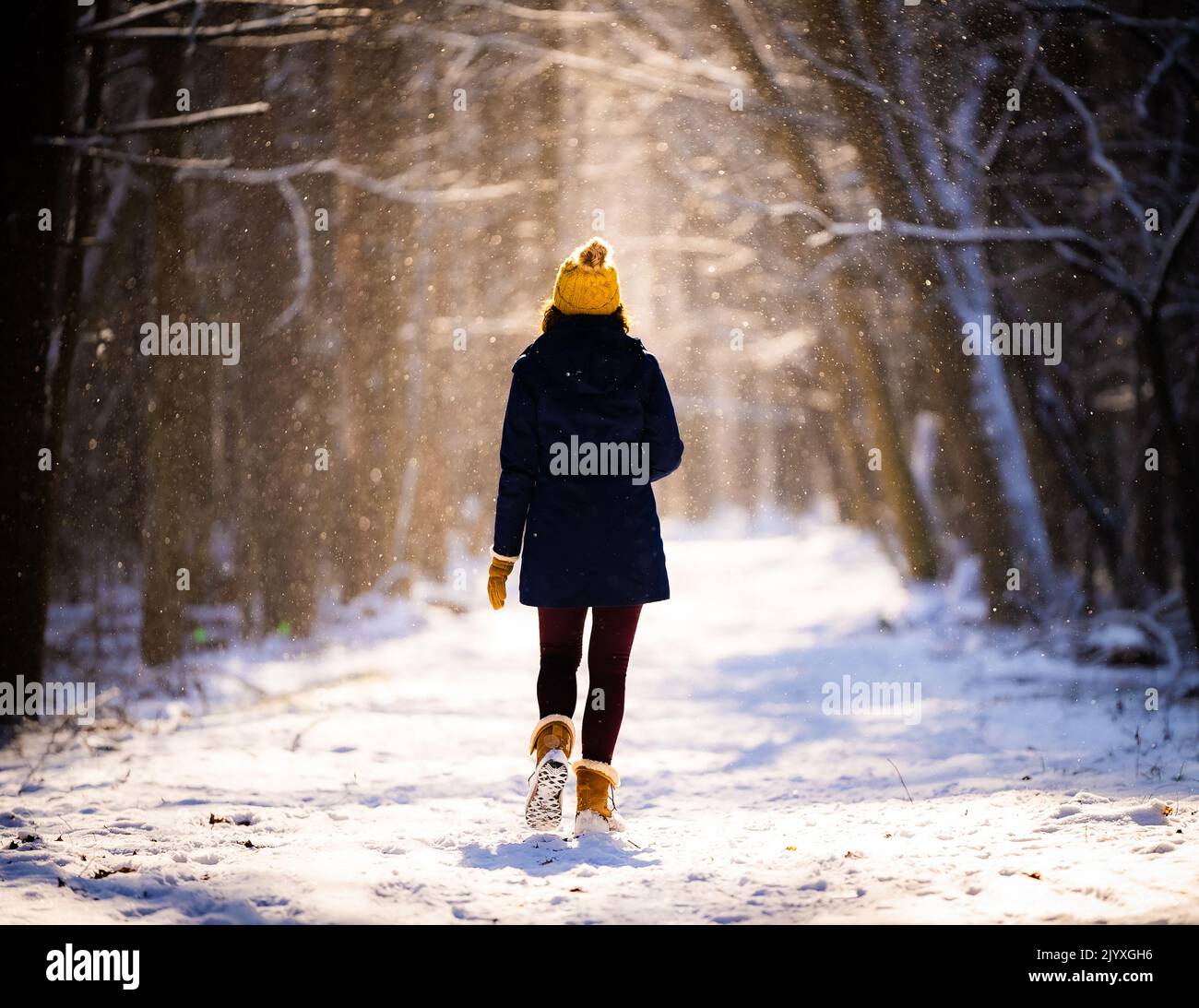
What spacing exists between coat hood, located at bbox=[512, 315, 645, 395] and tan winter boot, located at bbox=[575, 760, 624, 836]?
5.64 feet

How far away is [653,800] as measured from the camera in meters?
6.33

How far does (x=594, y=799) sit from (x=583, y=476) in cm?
147

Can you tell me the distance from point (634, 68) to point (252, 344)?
291 inches

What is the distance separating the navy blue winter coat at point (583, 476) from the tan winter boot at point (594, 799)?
2.49 ft

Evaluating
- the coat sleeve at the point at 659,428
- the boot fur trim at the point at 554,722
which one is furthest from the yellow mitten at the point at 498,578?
the coat sleeve at the point at 659,428

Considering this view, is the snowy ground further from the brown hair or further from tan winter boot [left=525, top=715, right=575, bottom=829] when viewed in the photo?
the brown hair

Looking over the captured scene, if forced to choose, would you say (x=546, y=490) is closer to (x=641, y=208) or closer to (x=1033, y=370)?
(x=1033, y=370)

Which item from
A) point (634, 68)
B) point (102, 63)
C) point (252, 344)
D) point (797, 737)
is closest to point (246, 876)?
point (797, 737)

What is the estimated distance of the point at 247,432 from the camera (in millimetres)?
16062

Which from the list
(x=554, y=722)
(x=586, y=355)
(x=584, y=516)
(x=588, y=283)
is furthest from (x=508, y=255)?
(x=554, y=722)

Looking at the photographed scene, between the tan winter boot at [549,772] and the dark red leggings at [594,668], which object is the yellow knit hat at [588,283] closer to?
the dark red leggings at [594,668]

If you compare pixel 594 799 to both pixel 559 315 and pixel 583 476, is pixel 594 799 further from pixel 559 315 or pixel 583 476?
pixel 559 315

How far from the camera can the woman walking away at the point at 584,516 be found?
16.3 feet

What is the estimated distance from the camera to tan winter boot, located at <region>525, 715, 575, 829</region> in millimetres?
4988
